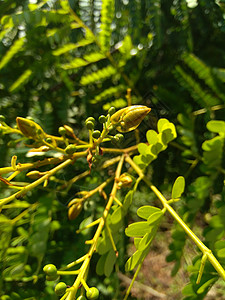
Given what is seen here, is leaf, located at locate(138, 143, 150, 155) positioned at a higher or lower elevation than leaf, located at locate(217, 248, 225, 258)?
higher

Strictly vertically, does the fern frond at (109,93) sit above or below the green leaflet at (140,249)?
above

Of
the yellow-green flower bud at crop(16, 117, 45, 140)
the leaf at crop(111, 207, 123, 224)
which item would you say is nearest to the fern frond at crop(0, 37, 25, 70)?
the yellow-green flower bud at crop(16, 117, 45, 140)

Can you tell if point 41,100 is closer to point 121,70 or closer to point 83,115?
point 83,115

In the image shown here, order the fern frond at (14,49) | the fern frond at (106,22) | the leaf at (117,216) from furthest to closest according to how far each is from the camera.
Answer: the fern frond at (14,49)
the fern frond at (106,22)
the leaf at (117,216)

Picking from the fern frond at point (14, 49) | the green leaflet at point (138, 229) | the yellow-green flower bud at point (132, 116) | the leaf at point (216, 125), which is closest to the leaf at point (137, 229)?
the green leaflet at point (138, 229)

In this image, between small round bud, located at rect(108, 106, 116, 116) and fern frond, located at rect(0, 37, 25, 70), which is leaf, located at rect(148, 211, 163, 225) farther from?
fern frond, located at rect(0, 37, 25, 70)

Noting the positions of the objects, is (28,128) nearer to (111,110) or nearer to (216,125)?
(111,110)

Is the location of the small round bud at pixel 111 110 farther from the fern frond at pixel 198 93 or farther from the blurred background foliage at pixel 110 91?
the fern frond at pixel 198 93

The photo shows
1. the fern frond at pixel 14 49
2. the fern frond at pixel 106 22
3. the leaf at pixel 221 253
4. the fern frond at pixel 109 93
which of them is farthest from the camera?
the fern frond at pixel 109 93
